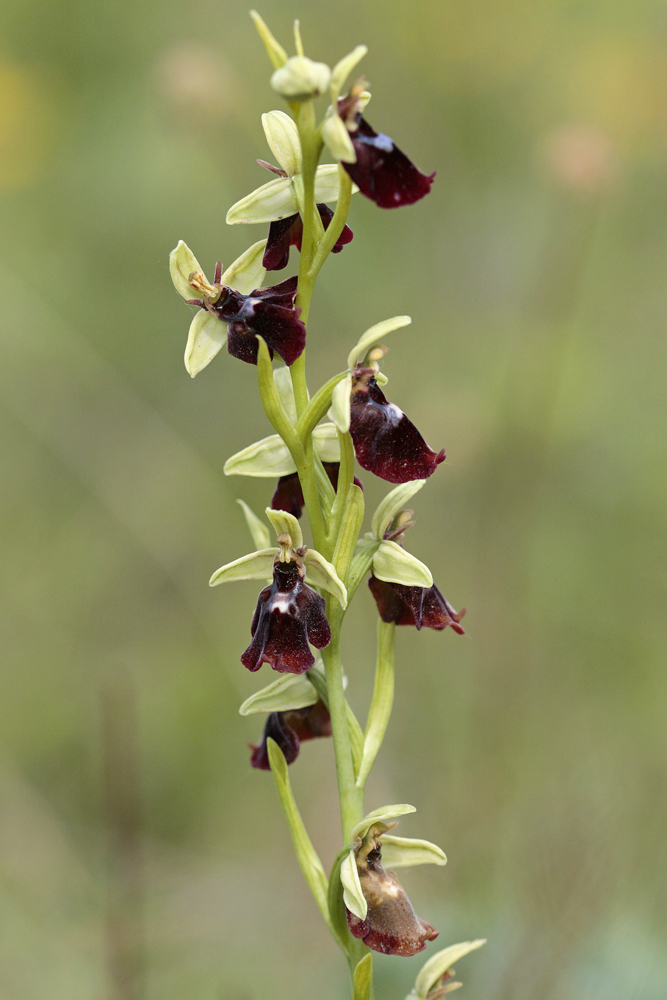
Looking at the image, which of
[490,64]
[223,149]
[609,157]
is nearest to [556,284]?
[609,157]

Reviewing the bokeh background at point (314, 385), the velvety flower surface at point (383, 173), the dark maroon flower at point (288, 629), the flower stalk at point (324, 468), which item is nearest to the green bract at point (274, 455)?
the flower stalk at point (324, 468)

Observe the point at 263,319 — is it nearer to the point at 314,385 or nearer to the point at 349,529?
the point at 349,529

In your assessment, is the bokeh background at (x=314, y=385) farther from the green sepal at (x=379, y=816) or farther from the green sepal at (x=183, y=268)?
the green sepal at (x=183, y=268)

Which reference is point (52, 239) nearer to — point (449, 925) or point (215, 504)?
point (215, 504)

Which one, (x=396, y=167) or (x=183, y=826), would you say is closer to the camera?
(x=396, y=167)

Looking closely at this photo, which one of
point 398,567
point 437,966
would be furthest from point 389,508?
point 437,966

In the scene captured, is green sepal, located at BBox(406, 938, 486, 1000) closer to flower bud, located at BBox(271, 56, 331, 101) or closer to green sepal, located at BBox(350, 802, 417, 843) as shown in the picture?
green sepal, located at BBox(350, 802, 417, 843)

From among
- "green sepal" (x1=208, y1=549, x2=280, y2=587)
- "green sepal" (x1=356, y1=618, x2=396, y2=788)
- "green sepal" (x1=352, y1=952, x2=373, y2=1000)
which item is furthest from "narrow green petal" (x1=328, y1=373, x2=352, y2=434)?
"green sepal" (x1=352, y1=952, x2=373, y2=1000)
